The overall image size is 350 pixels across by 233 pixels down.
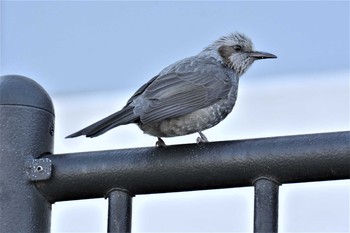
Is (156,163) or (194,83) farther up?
(194,83)

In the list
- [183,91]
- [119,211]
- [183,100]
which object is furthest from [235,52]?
[119,211]

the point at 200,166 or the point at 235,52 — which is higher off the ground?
the point at 235,52

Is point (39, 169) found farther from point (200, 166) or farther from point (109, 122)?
point (109, 122)

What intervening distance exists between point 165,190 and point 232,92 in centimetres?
278

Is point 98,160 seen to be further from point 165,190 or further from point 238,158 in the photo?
point 238,158

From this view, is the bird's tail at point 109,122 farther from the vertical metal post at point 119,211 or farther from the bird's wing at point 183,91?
the vertical metal post at point 119,211

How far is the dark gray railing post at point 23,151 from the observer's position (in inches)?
85.0

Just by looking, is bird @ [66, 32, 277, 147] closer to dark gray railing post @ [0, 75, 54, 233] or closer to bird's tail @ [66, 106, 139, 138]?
bird's tail @ [66, 106, 139, 138]

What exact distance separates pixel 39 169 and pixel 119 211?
0.25m

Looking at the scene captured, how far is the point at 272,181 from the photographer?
1.99m

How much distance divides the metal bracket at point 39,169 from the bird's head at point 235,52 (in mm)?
3366

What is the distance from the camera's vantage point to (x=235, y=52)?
18.6 feet

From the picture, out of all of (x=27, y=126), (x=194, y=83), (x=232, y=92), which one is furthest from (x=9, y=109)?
(x=232, y=92)

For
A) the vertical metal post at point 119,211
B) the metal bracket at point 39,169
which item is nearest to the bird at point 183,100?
the metal bracket at point 39,169
